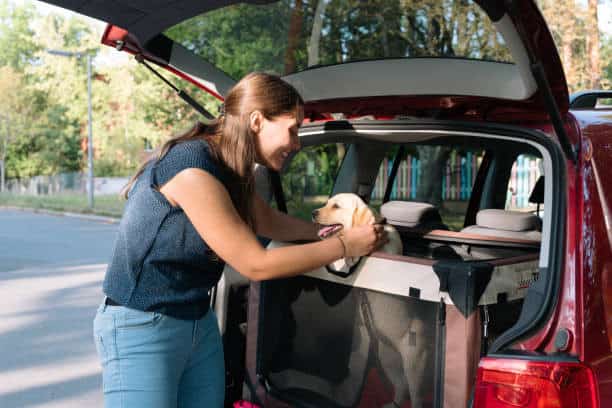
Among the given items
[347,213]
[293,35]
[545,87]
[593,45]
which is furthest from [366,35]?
[545,87]

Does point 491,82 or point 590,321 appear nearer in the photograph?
point 590,321

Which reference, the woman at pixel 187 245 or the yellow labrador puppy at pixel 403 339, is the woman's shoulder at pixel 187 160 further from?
the yellow labrador puppy at pixel 403 339

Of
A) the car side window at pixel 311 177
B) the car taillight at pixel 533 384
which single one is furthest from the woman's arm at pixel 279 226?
the car side window at pixel 311 177

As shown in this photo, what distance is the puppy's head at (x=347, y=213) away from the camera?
304cm

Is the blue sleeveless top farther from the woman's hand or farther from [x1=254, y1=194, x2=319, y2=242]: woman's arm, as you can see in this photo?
[x1=254, y1=194, x2=319, y2=242]: woman's arm

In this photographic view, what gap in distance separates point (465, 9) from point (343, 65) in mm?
10074

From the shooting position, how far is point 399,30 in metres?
13.5

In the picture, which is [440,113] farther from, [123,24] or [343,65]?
[123,24]

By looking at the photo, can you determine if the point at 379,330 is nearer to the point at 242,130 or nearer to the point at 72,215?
the point at 242,130

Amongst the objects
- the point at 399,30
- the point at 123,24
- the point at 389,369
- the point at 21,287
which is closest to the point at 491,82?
the point at 389,369

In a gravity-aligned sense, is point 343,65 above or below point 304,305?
above

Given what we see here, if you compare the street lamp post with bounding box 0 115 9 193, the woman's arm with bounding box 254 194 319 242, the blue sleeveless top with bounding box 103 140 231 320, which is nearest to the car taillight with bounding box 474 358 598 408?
the blue sleeveless top with bounding box 103 140 231 320

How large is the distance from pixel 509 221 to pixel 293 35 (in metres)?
4.35

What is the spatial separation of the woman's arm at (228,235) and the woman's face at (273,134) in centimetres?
26
